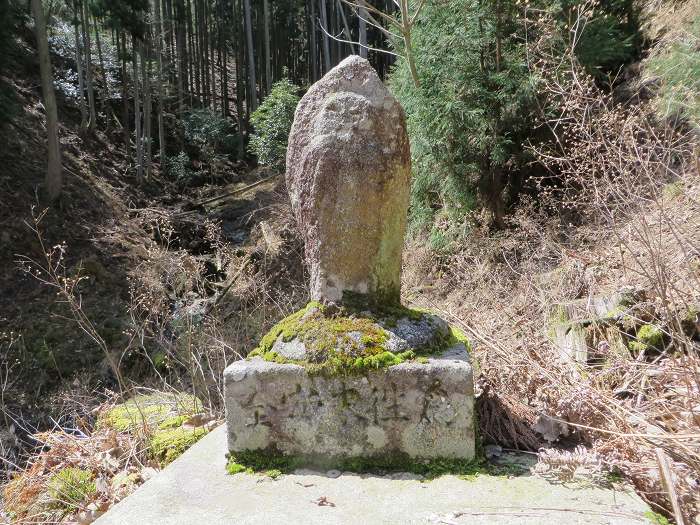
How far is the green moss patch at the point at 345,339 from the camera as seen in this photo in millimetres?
2391

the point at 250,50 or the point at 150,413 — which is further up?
the point at 250,50

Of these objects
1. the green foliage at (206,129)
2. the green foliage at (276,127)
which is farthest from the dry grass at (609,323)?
the green foliage at (206,129)

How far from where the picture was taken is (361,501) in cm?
211

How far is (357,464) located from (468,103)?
5.66 metres

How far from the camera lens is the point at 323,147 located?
2660 mm

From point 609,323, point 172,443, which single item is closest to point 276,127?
point 609,323

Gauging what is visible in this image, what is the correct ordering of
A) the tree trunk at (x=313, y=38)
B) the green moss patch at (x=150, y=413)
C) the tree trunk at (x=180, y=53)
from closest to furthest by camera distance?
the green moss patch at (x=150, y=413) → the tree trunk at (x=180, y=53) → the tree trunk at (x=313, y=38)

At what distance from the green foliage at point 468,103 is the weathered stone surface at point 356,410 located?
506cm

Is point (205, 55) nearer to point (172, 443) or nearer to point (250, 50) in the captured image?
point (250, 50)

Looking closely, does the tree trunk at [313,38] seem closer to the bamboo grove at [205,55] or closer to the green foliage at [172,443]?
the bamboo grove at [205,55]

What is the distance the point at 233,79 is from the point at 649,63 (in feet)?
70.3

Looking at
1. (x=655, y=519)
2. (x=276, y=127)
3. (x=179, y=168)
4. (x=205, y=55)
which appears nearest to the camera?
(x=655, y=519)

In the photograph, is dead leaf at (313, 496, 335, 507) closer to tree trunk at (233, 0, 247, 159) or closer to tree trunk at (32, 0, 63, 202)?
tree trunk at (32, 0, 63, 202)

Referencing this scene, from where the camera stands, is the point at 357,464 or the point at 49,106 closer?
the point at 357,464
